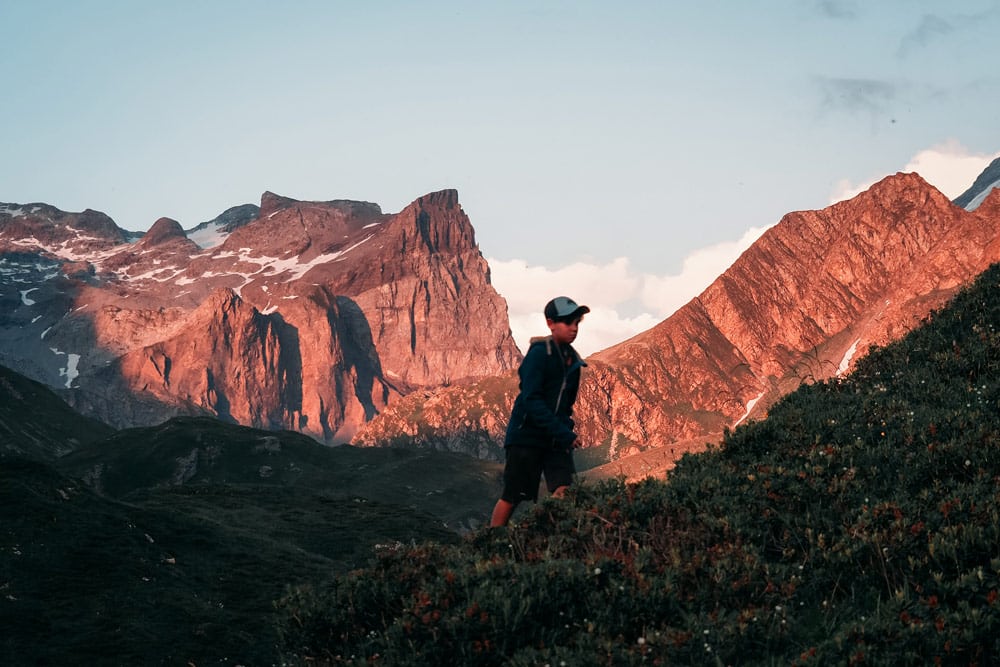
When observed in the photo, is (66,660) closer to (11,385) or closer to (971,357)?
(971,357)

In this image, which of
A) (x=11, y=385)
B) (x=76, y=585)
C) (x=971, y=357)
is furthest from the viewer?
(x=11, y=385)

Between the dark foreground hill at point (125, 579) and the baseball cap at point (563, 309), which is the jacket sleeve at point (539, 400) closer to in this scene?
the baseball cap at point (563, 309)

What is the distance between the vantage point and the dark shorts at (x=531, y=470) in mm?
12836

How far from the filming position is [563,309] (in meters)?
12.8

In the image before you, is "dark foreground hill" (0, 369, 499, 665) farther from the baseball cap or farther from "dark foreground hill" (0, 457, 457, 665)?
the baseball cap

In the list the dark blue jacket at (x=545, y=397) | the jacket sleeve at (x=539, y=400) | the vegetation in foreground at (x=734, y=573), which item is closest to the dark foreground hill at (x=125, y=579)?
the dark blue jacket at (x=545, y=397)

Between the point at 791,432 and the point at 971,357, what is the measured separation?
4342mm

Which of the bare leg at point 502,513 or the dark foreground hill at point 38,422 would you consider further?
the dark foreground hill at point 38,422

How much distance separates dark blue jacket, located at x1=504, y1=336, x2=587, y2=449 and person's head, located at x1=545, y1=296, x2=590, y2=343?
204 mm

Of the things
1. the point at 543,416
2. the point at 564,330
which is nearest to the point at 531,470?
the point at 543,416

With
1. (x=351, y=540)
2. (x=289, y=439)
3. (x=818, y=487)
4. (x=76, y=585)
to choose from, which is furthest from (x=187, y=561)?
(x=289, y=439)

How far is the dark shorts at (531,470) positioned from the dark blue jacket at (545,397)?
129 millimetres

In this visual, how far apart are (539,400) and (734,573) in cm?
395

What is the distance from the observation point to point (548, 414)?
12.5 meters
